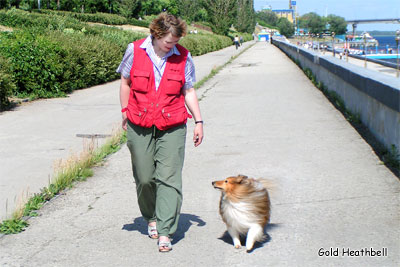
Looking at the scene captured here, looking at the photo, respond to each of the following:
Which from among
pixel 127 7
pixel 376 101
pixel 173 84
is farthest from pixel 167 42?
pixel 127 7

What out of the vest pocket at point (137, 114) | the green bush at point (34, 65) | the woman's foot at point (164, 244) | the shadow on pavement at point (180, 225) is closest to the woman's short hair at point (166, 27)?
the vest pocket at point (137, 114)

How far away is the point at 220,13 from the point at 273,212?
268 feet

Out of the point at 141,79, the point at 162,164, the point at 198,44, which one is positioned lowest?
the point at 198,44

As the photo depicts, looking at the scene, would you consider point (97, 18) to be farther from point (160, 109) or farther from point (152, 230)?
point (160, 109)

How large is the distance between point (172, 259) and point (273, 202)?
1.93 meters

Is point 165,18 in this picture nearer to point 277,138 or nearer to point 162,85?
point 162,85

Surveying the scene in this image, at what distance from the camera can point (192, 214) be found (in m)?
5.98

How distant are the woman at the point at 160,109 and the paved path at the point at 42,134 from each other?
69.9 inches

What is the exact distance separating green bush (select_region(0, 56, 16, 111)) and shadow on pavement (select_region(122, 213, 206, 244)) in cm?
951

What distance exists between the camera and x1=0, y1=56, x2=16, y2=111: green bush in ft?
47.2

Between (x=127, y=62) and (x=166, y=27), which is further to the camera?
(x=127, y=62)

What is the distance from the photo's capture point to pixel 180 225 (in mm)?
5633

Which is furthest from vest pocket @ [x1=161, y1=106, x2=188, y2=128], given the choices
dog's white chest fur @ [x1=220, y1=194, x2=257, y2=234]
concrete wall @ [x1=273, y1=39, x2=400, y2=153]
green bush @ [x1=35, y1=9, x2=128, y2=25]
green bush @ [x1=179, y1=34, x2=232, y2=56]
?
green bush @ [x1=35, y1=9, x2=128, y2=25]

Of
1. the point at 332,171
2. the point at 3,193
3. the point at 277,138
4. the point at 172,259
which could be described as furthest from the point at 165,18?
the point at 277,138
